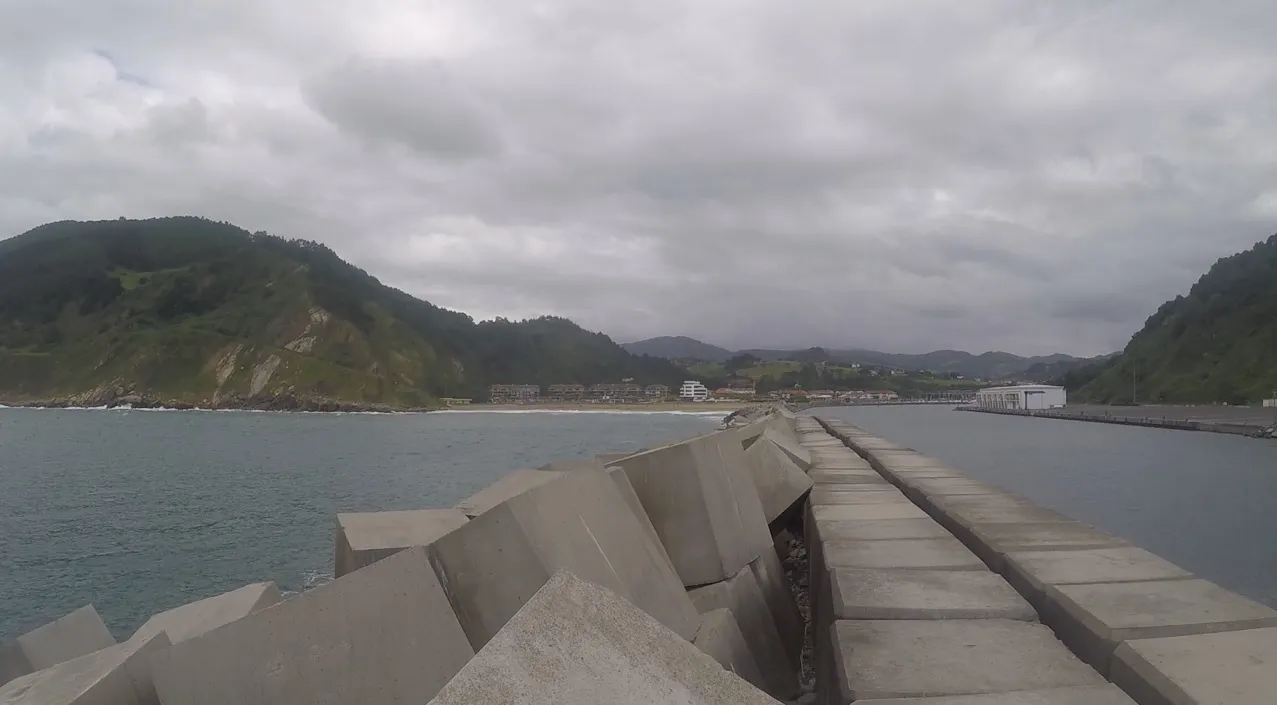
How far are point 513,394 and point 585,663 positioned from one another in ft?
509

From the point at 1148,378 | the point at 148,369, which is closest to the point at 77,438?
the point at 148,369

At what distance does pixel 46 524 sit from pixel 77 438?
4075 cm

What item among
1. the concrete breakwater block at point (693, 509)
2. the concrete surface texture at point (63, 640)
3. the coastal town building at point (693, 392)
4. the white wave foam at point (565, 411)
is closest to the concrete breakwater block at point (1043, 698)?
the concrete breakwater block at point (693, 509)

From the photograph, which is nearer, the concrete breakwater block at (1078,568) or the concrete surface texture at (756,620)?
the concrete breakwater block at (1078,568)

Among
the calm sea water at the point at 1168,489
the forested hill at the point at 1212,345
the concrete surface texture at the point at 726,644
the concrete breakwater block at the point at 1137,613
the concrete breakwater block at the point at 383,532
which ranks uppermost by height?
the forested hill at the point at 1212,345

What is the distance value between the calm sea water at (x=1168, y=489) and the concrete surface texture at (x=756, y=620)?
9689 mm

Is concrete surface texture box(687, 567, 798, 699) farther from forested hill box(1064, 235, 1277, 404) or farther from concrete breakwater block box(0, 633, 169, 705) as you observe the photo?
forested hill box(1064, 235, 1277, 404)

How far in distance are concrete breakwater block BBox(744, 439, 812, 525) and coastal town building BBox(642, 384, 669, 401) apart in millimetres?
159386

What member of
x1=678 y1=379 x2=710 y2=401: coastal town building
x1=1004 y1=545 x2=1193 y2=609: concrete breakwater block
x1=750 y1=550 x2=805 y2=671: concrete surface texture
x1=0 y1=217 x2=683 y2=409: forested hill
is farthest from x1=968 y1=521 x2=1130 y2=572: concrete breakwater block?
x1=678 y1=379 x2=710 y2=401: coastal town building

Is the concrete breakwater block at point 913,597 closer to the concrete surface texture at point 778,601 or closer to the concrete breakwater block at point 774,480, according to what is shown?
the concrete surface texture at point 778,601

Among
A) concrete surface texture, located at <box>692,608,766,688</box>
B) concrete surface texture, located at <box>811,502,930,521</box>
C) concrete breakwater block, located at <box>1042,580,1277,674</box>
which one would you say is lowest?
concrete surface texture, located at <box>692,608,766,688</box>

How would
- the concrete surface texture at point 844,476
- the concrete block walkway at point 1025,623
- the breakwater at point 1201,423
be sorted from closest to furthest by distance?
the concrete block walkway at point 1025,623, the concrete surface texture at point 844,476, the breakwater at point 1201,423

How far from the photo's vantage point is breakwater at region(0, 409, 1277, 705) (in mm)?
2230

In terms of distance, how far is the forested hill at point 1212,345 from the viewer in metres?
97.4
